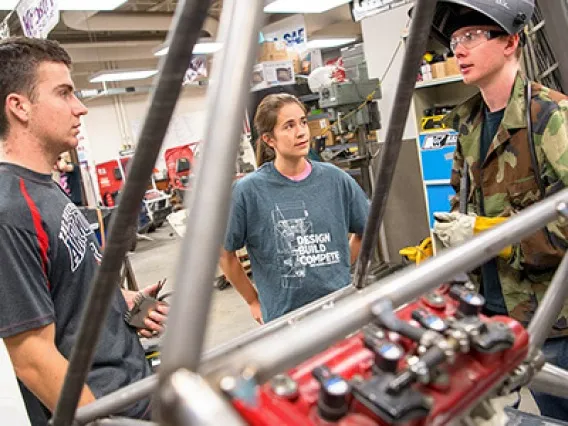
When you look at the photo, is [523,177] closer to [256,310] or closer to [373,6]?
[256,310]

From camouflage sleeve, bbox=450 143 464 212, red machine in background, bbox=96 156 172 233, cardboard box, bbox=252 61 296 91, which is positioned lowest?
red machine in background, bbox=96 156 172 233

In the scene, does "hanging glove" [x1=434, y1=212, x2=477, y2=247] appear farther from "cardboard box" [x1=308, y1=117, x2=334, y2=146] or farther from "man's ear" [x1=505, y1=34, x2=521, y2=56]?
"cardboard box" [x1=308, y1=117, x2=334, y2=146]

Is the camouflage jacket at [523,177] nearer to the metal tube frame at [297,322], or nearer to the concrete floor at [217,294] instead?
the metal tube frame at [297,322]

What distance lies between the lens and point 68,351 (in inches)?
45.3

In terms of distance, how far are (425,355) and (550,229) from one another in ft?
3.08

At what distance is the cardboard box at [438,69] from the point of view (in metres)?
3.58

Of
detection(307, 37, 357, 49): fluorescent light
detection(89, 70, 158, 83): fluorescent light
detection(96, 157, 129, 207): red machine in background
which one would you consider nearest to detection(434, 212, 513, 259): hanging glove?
detection(89, 70, 158, 83): fluorescent light

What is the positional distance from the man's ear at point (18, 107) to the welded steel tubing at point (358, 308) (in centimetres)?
107

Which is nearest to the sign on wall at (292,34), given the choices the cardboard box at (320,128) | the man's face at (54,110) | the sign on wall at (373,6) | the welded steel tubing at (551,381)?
the cardboard box at (320,128)

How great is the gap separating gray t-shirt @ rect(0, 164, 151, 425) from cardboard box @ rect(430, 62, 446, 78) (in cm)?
303

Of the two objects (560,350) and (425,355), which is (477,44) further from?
(425,355)

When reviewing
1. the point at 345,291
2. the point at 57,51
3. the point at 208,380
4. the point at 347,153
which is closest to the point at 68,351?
the point at 345,291

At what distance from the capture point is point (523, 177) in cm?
131

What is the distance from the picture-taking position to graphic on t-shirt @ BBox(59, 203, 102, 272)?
117cm
